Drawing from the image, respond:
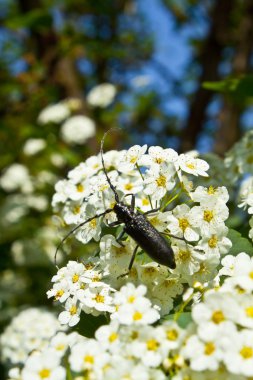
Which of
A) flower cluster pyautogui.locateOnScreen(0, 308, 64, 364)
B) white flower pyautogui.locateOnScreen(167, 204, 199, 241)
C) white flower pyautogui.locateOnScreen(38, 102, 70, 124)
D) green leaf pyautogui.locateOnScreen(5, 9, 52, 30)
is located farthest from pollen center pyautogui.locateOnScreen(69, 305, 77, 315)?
white flower pyautogui.locateOnScreen(38, 102, 70, 124)

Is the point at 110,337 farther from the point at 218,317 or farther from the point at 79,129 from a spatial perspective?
the point at 79,129

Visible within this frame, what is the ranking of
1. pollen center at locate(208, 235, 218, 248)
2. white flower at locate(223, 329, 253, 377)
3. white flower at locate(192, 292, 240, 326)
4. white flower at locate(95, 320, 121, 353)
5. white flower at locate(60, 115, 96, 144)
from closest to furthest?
white flower at locate(223, 329, 253, 377), white flower at locate(192, 292, 240, 326), white flower at locate(95, 320, 121, 353), pollen center at locate(208, 235, 218, 248), white flower at locate(60, 115, 96, 144)

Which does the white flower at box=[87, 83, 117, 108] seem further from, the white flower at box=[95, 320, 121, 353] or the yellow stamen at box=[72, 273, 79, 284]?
the white flower at box=[95, 320, 121, 353]

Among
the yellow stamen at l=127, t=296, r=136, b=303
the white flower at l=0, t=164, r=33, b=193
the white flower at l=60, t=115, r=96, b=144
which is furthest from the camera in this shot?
the white flower at l=0, t=164, r=33, b=193

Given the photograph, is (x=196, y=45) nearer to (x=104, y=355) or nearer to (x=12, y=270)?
(x=12, y=270)

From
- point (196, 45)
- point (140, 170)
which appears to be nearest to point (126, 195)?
point (140, 170)

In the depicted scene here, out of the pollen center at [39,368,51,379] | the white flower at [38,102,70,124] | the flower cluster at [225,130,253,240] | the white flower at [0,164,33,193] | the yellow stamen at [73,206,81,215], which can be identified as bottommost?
the pollen center at [39,368,51,379]

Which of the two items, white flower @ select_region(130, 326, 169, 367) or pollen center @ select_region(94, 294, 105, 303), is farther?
pollen center @ select_region(94, 294, 105, 303)

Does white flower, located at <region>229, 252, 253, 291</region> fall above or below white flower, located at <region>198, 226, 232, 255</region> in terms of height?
below

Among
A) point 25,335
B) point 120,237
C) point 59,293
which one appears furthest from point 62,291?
point 25,335
